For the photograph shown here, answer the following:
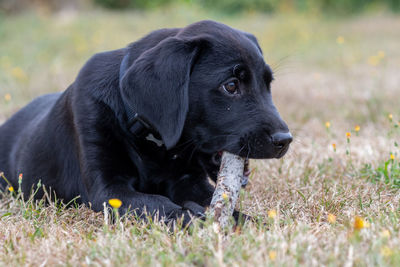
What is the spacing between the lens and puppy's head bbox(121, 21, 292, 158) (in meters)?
2.35

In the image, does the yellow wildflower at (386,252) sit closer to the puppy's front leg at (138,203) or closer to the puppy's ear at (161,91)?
the puppy's front leg at (138,203)

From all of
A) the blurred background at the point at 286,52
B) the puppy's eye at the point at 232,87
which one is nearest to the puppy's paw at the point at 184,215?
the puppy's eye at the point at 232,87

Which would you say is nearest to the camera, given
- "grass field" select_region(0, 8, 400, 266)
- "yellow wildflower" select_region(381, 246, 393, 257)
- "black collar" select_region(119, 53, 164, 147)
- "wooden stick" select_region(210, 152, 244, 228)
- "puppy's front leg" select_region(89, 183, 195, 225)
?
"yellow wildflower" select_region(381, 246, 393, 257)

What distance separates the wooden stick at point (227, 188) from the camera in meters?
2.18

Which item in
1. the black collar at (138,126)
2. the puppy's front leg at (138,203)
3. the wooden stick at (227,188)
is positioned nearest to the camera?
the wooden stick at (227,188)

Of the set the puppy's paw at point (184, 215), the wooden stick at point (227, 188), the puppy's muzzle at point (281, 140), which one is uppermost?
the puppy's muzzle at point (281, 140)

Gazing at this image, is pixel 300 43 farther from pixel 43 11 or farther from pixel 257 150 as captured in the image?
pixel 257 150

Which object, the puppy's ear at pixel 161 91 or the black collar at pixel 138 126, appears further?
the black collar at pixel 138 126

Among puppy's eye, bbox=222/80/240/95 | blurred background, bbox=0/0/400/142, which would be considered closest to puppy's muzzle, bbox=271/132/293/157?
puppy's eye, bbox=222/80/240/95

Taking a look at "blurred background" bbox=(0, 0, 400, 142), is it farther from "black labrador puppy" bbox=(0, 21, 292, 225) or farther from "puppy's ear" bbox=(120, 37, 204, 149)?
"puppy's ear" bbox=(120, 37, 204, 149)

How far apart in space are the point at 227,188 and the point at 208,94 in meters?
0.48

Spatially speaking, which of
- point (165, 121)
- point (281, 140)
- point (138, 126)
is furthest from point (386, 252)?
point (138, 126)

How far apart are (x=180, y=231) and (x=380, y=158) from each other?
1.93m

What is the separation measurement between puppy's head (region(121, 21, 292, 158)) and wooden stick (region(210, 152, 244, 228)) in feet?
0.18
